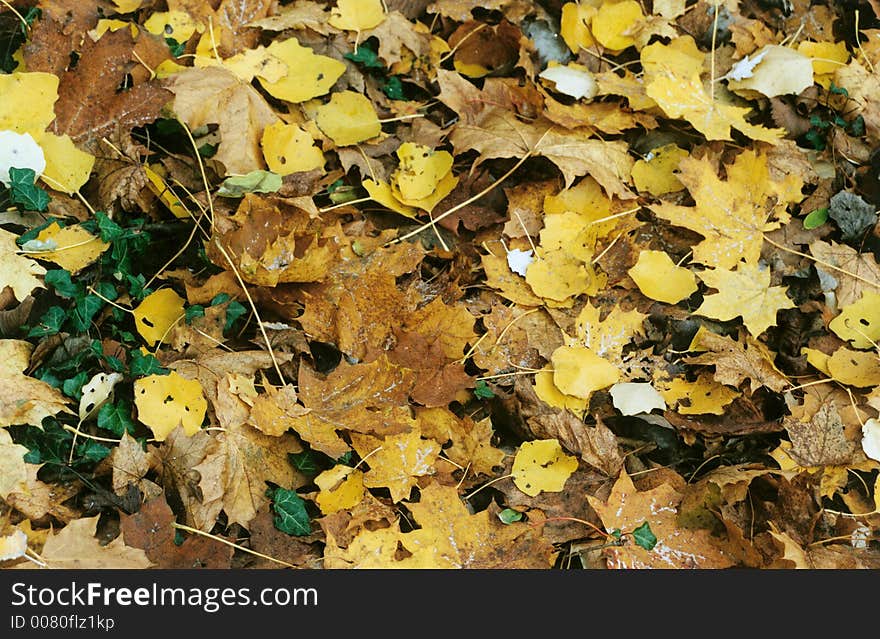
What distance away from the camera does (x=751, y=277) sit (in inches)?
75.7

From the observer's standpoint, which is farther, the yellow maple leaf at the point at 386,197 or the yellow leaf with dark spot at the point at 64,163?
the yellow maple leaf at the point at 386,197

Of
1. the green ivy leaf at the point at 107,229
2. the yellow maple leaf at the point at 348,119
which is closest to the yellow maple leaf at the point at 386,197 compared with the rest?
the yellow maple leaf at the point at 348,119

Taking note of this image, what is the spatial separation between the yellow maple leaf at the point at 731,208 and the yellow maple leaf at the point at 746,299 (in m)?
0.05

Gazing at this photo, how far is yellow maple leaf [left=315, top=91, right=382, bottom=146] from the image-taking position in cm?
205

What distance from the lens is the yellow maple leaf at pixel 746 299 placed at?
1.89 meters

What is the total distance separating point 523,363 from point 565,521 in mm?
385

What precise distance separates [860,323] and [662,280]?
484 mm

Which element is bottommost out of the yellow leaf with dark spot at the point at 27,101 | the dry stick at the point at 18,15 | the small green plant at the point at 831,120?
the small green plant at the point at 831,120

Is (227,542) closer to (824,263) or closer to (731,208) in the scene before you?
(731,208)

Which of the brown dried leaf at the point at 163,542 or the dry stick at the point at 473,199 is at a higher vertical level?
the dry stick at the point at 473,199

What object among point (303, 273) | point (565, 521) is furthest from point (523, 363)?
point (303, 273)

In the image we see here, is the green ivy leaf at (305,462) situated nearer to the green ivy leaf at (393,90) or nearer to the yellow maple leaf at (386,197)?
the yellow maple leaf at (386,197)

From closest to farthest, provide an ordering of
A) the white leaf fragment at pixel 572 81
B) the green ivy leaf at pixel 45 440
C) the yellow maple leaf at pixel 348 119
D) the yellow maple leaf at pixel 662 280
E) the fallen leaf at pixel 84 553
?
the fallen leaf at pixel 84 553, the green ivy leaf at pixel 45 440, the yellow maple leaf at pixel 662 280, the yellow maple leaf at pixel 348 119, the white leaf fragment at pixel 572 81

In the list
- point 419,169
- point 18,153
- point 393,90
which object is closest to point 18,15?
point 18,153
